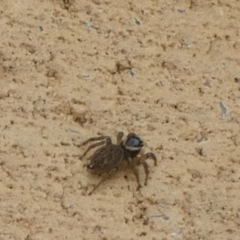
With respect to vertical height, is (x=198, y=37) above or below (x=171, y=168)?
above

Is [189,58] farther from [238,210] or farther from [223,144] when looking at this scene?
[238,210]

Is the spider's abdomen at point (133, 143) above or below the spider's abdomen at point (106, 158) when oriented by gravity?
above

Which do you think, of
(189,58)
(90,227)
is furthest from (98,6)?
(90,227)

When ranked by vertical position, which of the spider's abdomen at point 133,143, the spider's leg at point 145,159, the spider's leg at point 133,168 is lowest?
the spider's leg at point 133,168

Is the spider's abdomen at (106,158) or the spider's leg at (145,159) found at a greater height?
the spider's leg at (145,159)

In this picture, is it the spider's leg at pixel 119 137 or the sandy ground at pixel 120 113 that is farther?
the spider's leg at pixel 119 137
